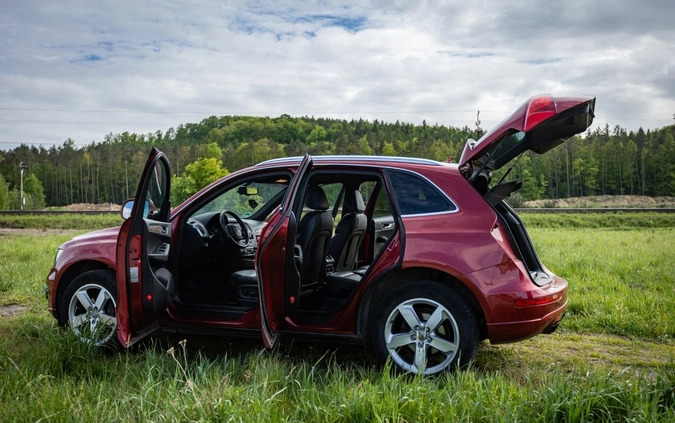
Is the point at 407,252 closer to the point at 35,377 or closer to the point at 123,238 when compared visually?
the point at 123,238

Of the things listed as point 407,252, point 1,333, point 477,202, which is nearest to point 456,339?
point 407,252

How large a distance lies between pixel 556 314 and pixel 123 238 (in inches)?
136

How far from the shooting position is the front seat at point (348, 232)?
5809 millimetres

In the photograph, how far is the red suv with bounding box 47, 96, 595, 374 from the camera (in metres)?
4.53

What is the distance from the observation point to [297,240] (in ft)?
17.7

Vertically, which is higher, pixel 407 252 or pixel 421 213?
pixel 421 213

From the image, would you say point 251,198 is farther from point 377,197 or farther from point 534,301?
point 534,301

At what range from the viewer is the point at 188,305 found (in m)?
5.38

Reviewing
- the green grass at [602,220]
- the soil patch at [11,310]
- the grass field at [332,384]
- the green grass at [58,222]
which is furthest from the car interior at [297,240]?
the green grass at [58,222]

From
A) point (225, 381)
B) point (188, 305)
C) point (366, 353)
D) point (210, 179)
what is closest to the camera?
point (225, 381)

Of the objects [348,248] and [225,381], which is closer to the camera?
[225,381]

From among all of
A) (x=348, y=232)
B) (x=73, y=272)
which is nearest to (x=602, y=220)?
(x=348, y=232)

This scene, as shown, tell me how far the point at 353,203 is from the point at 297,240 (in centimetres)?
75

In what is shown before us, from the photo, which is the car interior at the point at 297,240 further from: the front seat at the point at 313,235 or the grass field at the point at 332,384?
the grass field at the point at 332,384
